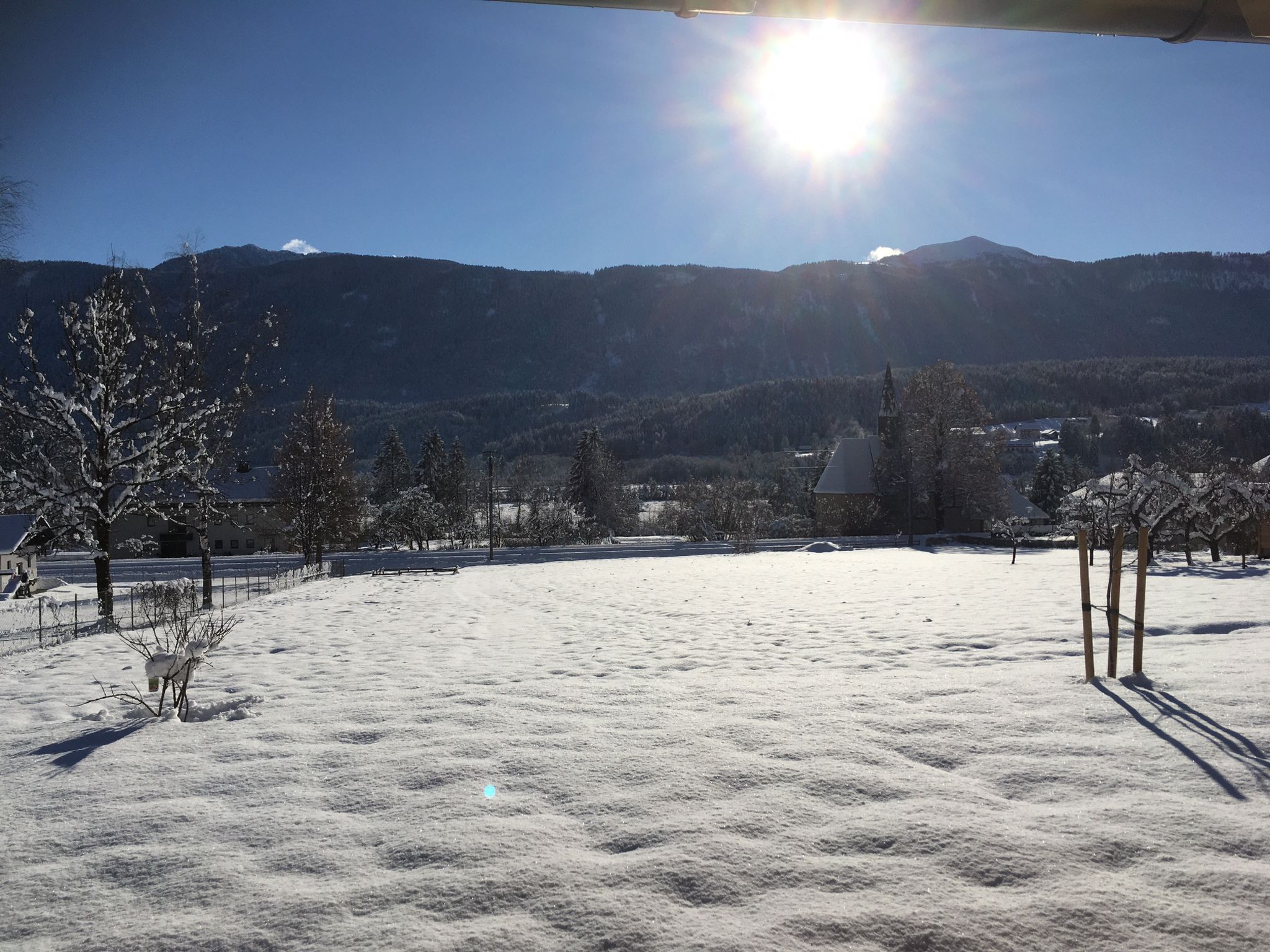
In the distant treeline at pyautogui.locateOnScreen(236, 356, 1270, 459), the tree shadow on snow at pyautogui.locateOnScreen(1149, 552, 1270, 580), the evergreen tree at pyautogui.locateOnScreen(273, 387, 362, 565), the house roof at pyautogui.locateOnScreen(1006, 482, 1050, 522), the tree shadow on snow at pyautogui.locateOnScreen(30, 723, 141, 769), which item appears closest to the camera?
the tree shadow on snow at pyautogui.locateOnScreen(30, 723, 141, 769)

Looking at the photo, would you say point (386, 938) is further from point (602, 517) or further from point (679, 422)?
point (679, 422)

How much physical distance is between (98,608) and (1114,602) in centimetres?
1894

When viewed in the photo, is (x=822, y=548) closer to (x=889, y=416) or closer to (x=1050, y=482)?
(x=889, y=416)

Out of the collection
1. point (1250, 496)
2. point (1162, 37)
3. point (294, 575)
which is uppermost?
point (1162, 37)

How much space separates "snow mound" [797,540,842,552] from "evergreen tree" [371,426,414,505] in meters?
37.8

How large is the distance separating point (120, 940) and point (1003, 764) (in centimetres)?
463

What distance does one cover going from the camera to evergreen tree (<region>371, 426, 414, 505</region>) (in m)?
62.3

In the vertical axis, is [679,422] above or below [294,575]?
above

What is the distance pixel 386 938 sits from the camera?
2762 millimetres

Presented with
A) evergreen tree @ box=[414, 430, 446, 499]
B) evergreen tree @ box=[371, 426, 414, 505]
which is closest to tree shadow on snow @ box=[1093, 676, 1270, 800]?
evergreen tree @ box=[371, 426, 414, 505]

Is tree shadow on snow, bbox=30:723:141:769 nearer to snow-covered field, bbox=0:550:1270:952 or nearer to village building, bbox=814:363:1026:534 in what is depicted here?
snow-covered field, bbox=0:550:1270:952

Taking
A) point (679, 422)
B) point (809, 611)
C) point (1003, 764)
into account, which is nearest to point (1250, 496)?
point (809, 611)

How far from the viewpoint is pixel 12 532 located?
25484 millimetres

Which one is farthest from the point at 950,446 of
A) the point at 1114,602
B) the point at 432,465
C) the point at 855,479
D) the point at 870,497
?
the point at 1114,602
